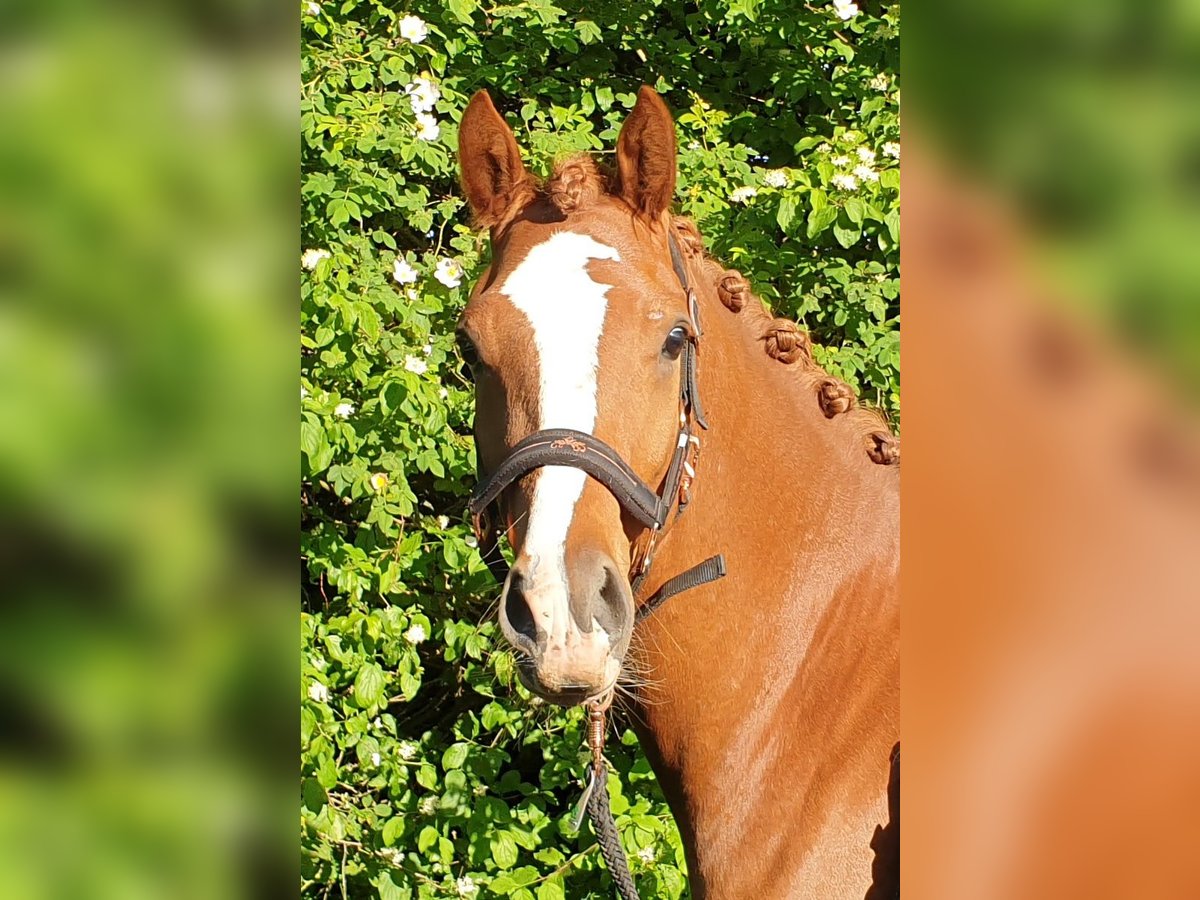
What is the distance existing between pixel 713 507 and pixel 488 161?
2.67 feet

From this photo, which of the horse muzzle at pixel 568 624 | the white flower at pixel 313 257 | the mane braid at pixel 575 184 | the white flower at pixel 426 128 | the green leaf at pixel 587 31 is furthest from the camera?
the green leaf at pixel 587 31

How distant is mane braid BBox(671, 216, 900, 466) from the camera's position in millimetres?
2092

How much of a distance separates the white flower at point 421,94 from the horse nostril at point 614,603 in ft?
8.22

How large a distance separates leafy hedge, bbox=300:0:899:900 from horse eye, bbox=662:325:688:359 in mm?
1470

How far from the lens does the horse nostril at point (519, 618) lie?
1586mm

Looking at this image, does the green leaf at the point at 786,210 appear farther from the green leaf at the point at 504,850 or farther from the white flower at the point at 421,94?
the green leaf at the point at 504,850

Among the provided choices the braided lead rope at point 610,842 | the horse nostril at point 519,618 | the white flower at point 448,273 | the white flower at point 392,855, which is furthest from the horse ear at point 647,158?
the white flower at point 392,855

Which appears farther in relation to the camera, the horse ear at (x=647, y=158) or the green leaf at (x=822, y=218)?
the green leaf at (x=822, y=218)

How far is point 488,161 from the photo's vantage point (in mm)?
2135

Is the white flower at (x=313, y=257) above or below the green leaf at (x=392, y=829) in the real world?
above

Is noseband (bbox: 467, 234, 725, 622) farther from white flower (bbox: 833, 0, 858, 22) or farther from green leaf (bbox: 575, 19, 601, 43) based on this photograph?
green leaf (bbox: 575, 19, 601, 43)
